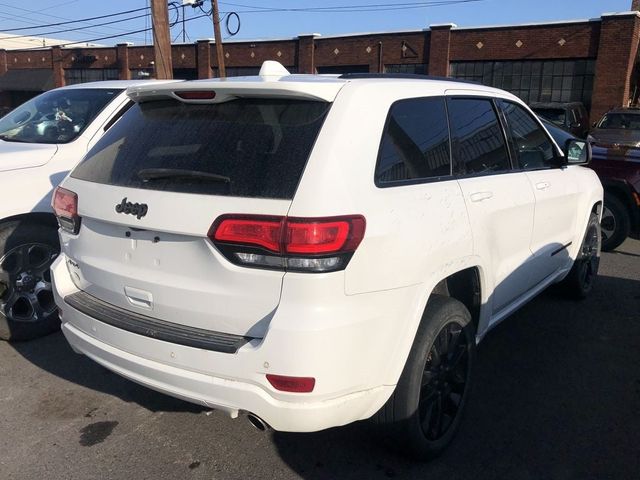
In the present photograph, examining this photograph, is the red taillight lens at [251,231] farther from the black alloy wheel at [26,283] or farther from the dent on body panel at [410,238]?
the black alloy wheel at [26,283]

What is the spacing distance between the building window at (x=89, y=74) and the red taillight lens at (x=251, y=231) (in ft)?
119

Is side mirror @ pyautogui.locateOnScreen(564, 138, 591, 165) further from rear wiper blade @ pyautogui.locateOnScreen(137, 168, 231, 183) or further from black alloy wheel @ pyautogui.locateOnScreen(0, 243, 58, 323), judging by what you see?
black alloy wheel @ pyautogui.locateOnScreen(0, 243, 58, 323)

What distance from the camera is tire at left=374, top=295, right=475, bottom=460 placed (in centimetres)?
281

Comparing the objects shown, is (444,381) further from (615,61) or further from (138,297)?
(615,61)

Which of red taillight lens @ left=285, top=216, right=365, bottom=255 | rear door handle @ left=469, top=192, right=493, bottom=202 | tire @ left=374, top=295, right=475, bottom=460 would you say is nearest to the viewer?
red taillight lens @ left=285, top=216, right=365, bottom=255

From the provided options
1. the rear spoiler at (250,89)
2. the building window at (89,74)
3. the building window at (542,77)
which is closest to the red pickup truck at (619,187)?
the rear spoiler at (250,89)

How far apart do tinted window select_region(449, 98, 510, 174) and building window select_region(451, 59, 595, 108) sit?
2163 cm

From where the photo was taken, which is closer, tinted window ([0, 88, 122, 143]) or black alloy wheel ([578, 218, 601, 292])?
tinted window ([0, 88, 122, 143])

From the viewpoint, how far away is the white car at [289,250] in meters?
2.39

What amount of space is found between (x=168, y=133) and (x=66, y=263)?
3.13 feet

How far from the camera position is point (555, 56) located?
2378cm

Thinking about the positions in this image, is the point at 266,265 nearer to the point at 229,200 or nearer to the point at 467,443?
the point at 229,200

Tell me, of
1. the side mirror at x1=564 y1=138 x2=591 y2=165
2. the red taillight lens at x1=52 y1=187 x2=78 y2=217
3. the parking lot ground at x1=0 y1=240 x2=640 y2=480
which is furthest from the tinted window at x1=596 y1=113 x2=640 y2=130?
the red taillight lens at x1=52 y1=187 x2=78 y2=217

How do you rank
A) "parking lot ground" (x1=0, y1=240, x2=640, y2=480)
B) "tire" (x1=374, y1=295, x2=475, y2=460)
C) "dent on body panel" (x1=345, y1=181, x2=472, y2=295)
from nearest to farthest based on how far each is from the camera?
"dent on body panel" (x1=345, y1=181, x2=472, y2=295), "tire" (x1=374, y1=295, x2=475, y2=460), "parking lot ground" (x1=0, y1=240, x2=640, y2=480)
